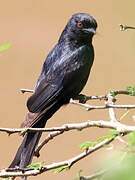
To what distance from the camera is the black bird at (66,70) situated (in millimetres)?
3336

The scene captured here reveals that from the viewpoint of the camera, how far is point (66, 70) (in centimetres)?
352

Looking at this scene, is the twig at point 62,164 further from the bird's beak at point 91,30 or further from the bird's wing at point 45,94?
the bird's beak at point 91,30

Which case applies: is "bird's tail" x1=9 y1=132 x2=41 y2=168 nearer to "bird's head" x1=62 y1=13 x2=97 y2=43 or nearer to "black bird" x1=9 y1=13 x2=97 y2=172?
"black bird" x1=9 y1=13 x2=97 y2=172

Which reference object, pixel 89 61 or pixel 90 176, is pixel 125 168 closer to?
pixel 90 176

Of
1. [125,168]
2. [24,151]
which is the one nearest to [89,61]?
[24,151]

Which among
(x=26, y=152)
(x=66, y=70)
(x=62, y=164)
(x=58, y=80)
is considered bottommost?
(x=62, y=164)

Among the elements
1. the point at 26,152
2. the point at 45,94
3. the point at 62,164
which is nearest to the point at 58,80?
the point at 45,94

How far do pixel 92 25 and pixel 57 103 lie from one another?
0.91 meters

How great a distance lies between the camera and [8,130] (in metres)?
1.32

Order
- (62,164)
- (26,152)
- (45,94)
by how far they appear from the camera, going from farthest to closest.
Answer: (45,94) < (26,152) < (62,164)

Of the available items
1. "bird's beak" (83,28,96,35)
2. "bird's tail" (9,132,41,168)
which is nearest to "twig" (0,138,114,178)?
"bird's tail" (9,132,41,168)

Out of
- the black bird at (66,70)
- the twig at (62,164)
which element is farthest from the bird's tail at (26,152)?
the twig at (62,164)

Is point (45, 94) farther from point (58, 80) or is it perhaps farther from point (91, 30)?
point (91, 30)

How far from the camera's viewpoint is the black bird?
10.9ft
